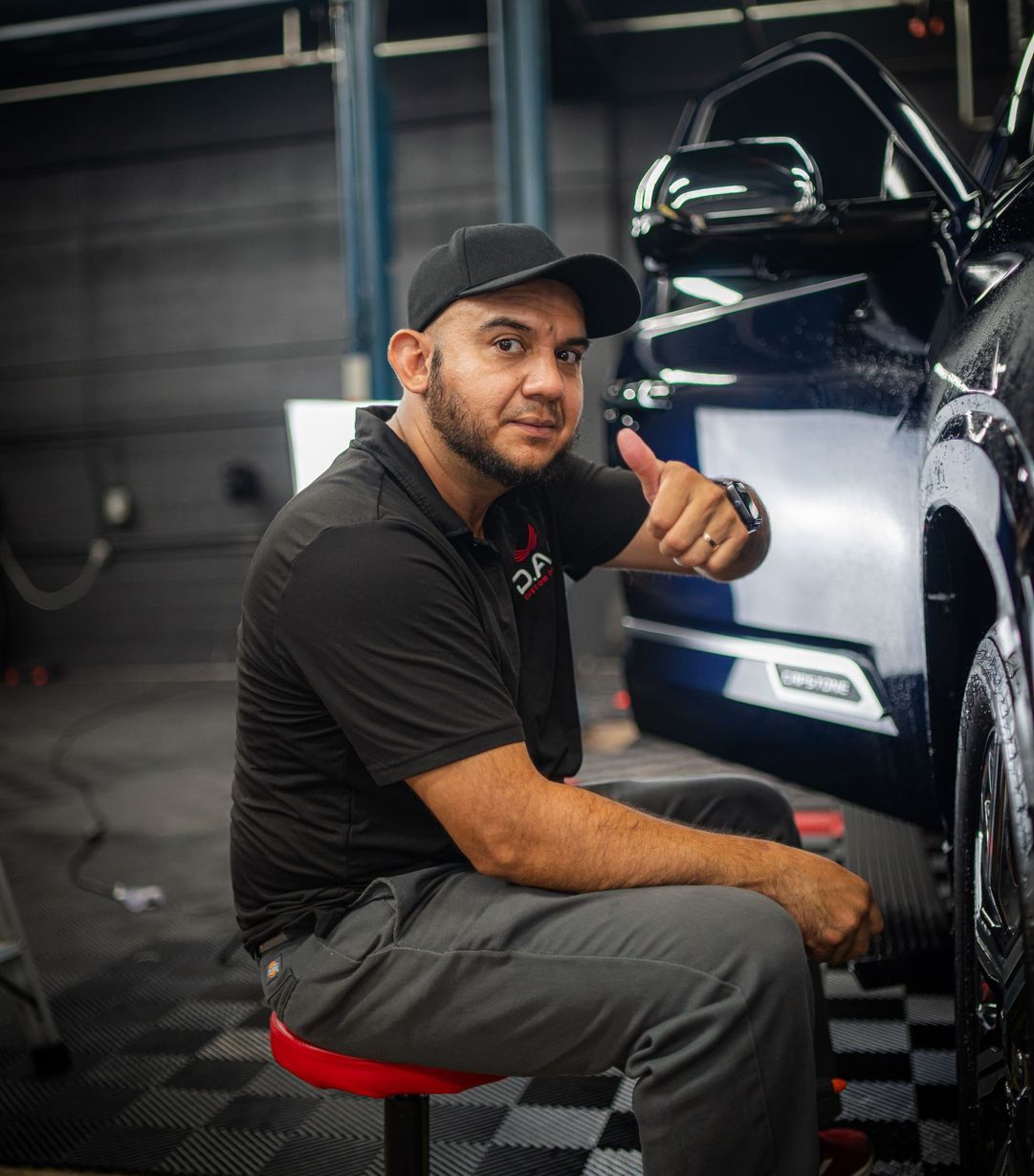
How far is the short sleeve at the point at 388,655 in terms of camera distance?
4.10 feet

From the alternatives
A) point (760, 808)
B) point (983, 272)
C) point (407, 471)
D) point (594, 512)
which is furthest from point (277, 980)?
point (983, 272)

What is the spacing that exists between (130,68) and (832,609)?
744cm

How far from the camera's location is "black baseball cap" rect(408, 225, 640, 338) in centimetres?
145

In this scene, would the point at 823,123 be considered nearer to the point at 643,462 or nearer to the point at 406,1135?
the point at 643,462

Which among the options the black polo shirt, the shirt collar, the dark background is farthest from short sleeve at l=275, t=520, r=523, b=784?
the dark background

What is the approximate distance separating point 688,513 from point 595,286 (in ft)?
1.09

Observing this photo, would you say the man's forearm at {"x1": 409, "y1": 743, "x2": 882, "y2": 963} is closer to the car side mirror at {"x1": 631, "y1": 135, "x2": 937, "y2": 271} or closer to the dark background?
the car side mirror at {"x1": 631, "y1": 135, "x2": 937, "y2": 271}

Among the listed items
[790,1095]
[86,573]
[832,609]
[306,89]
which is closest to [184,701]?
[86,573]

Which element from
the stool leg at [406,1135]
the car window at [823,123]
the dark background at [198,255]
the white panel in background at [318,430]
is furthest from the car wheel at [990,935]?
the dark background at [198,255]

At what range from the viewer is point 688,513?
1.54 metres

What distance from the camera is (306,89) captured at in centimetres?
746

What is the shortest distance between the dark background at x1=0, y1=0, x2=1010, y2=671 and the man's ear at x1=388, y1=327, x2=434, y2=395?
5414 mm

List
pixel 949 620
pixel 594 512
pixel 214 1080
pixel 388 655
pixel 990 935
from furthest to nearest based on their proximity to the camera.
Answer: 1. pixel 214 1080
2. pixel 594 512
3. pixel 949 620
4. pixel 388 655
5. pixel 990 935

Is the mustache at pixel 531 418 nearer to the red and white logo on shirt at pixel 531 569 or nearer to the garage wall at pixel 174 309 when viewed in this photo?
the red and white logo on shirt at pixel 531 569
